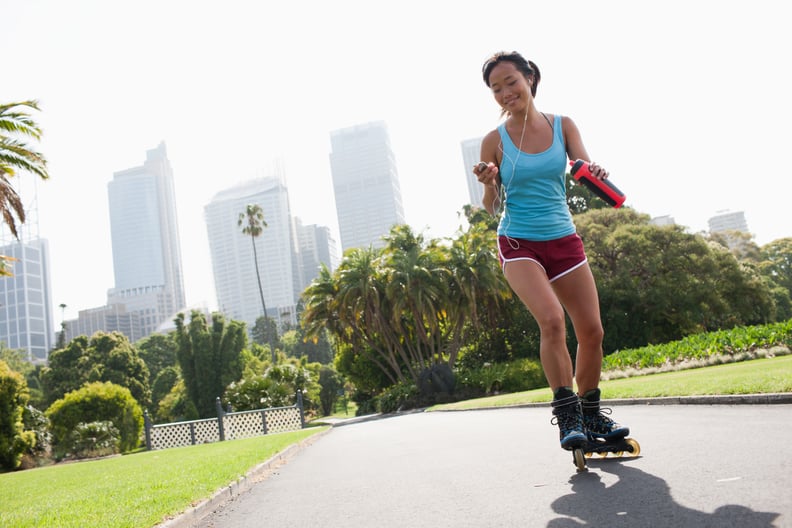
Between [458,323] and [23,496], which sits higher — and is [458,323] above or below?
above

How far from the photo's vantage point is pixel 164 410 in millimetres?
55500

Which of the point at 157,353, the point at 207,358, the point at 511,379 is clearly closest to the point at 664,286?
the point at 511,379

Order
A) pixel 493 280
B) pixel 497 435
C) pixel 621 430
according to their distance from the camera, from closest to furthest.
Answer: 1. pixel 621 430
2. pixel 497 435
3. pixel 493 280

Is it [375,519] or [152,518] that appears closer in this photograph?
[375,519]

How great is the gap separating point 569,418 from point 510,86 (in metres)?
2.03

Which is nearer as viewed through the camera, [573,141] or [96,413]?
[573,141]

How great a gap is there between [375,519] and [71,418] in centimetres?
2763

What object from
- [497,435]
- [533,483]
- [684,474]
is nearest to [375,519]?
[533,483]

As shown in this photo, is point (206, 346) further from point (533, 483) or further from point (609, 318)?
point (533, 483)

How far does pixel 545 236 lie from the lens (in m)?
3.61

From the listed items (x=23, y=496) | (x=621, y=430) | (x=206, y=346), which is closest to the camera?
(x=621, y=430)

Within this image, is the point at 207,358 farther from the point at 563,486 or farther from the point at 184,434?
the point at 563,486

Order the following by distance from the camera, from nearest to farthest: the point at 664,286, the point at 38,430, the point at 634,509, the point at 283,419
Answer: the point at 634,509 → the point at 38,430 → the point at 283,419 → the point at 664,286

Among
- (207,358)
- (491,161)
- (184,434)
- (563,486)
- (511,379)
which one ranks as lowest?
(184,434)
